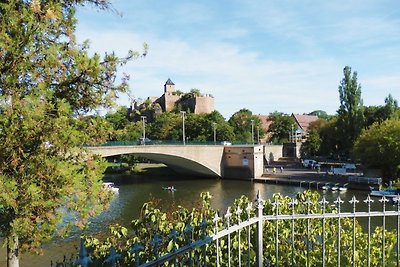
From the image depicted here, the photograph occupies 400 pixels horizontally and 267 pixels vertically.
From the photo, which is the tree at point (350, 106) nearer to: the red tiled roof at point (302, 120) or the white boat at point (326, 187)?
the white boat at point (326, 187)

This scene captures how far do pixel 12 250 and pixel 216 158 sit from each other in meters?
39.3

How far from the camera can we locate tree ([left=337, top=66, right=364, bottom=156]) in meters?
42.0

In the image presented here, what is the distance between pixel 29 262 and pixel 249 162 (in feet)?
97.1

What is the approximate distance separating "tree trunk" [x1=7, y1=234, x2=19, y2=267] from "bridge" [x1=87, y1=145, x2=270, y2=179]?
110 ft

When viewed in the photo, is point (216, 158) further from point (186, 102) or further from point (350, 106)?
point (186, 102)

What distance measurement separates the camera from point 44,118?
493cm

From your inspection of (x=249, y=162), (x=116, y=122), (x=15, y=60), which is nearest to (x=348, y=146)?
(x=249, y=162)

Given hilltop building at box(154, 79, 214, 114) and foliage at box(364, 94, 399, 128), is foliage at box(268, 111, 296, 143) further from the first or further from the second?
foliage at box(364, 94, 399, 128)

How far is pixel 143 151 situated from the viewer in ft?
125

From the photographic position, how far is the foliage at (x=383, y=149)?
32031 millimetres

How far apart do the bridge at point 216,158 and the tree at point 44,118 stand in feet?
110

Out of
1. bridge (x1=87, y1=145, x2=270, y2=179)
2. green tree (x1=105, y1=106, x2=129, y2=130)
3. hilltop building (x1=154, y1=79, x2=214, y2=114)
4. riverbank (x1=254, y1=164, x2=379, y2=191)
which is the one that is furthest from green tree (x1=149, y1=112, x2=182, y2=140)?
green tree (x1=105, y1=106, x2=129, y2=130)

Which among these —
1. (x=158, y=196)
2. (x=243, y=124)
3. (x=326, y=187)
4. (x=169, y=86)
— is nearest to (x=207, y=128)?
(x=243, y=124)

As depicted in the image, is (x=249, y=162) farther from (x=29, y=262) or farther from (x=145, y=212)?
(x=145, y=212)
